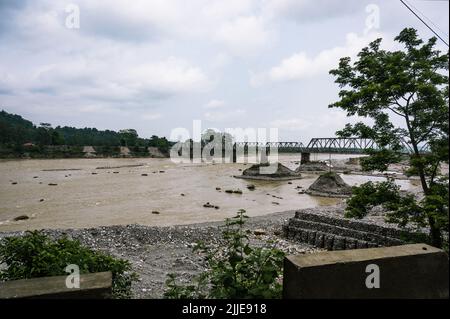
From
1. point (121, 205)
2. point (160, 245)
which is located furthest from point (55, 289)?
point (121, 205)

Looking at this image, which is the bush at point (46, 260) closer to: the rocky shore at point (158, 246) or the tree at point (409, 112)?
the rocky shore at point (158, 246)

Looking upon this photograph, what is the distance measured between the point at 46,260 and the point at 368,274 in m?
4.98

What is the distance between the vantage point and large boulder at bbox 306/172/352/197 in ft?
104

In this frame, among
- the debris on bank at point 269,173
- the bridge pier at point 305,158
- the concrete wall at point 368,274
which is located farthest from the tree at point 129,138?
the concrete wall at point 368,274

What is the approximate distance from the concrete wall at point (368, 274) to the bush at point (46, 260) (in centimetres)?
356

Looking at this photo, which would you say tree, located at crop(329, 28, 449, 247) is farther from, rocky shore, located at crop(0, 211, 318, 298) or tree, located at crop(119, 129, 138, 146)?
tree, located at crop(119, 129, 138, 146)

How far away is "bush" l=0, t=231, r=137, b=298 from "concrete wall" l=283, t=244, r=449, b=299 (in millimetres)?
3564

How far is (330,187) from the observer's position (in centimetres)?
3284

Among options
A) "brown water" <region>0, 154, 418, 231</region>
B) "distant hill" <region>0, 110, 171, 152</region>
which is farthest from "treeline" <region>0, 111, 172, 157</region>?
"brown water" <region>0, 154, 418, 231</region>

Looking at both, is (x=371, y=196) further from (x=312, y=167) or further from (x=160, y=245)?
(x=312, y=167)

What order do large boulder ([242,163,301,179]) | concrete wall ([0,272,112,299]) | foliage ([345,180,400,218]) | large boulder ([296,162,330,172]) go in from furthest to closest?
large boulder ([296,162,330,172])
large boulder ([242,163,301,179])
foliage ([345,180,400,218])
concrete wall ([0,272,112,299])

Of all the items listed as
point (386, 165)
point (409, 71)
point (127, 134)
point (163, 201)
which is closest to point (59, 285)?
point (386, 165)

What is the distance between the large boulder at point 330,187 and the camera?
3181 centimetres
